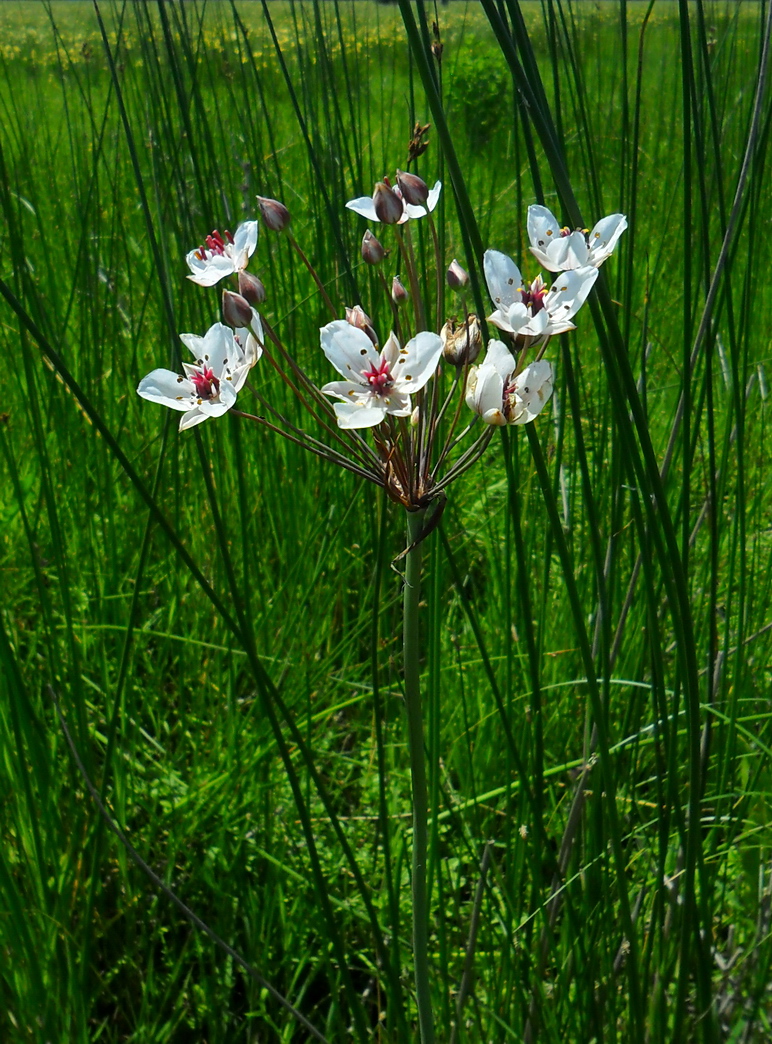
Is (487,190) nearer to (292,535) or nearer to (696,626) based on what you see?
(292,535)

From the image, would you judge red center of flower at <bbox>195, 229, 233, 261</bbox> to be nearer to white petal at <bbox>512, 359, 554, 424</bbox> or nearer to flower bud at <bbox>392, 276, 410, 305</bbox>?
flower bud at <bbox>392, 276, 410, 305</bbox>

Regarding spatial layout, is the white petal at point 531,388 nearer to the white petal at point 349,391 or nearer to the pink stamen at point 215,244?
the white petal at point 349,391

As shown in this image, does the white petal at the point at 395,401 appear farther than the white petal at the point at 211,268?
No

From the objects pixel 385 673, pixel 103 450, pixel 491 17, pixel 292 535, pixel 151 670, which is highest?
pixel 491 17

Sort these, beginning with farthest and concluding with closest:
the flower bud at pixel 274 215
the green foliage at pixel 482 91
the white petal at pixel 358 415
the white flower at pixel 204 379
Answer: the green foliage at pixel 482 91, the flower bud at pixel 274 215, the white flower at pixel 204 379, the white petal at pixel 358 415

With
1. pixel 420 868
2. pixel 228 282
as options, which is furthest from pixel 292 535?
pixel 420 868

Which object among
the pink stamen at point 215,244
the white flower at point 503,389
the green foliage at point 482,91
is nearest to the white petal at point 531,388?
the white flower at point 503,389
